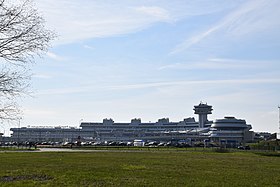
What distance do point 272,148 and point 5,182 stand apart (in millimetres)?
74775

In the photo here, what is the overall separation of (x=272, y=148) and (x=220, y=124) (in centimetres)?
10723

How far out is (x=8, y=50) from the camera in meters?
17.2

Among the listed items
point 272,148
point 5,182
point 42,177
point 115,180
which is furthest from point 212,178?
point 272,148

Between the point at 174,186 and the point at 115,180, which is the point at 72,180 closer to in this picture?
the point at 115,180

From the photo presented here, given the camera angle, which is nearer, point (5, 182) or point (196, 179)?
point (5, 182)

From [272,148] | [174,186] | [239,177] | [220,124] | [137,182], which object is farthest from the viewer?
[220,124]

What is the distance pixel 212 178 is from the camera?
1941 centimetres

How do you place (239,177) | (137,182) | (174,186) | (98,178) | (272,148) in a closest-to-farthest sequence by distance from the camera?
(174,186), (137,182), (98,178), (239,177), (272,148)

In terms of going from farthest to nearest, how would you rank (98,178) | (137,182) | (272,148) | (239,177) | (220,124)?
1. (220,124)
2. (272,148)
3. (239,177)
4. (98,178)
5. (137,182)

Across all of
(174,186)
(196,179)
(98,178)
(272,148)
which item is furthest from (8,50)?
(272,148)

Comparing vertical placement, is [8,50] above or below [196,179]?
above

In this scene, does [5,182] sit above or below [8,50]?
below

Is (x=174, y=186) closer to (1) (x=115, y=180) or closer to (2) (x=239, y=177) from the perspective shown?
(1) (x=115, y=180)

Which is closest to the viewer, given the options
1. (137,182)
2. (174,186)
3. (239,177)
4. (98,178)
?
(174,186)
